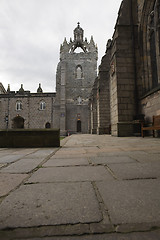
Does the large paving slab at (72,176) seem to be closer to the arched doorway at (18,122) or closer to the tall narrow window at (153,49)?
the tall narrow window at (153,49)

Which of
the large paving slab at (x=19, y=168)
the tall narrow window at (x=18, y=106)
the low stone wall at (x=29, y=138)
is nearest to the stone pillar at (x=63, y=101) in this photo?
the tall narrow window at (x=18, y=106)

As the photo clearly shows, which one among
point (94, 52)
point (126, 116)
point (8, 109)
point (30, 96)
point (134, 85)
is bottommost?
point (126, 116)

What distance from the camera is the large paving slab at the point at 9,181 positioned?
1062mm

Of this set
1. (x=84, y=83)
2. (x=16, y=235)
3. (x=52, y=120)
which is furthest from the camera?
(x=84, y=83)

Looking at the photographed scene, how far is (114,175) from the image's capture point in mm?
1362

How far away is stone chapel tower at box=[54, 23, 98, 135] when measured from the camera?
27.5m

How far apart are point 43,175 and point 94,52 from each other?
33.7m

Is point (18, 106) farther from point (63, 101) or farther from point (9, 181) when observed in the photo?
point (9, 181)

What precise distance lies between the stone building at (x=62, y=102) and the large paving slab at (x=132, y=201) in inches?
988

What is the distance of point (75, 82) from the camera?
96.4 feet

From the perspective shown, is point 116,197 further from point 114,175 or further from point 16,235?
point 16,235

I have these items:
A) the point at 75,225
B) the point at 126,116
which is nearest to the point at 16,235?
the point at 75,225

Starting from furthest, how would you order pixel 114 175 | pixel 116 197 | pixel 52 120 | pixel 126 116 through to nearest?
pixel 52 120 < pixel 126 116 < pixel 114 175 < pixel 116 197

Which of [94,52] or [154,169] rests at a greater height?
[94,52]
